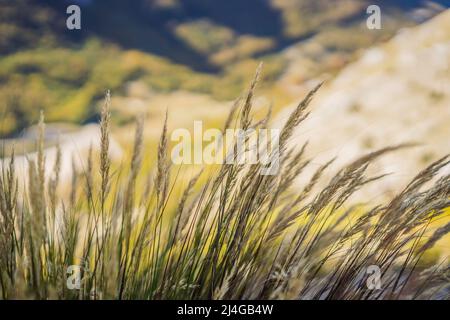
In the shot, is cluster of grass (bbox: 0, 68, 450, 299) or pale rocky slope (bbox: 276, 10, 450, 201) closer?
cluster of grass (bbox: 0, 68, 450, 299)

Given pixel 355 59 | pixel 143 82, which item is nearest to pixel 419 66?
pixel 355 59

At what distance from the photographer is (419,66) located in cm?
339

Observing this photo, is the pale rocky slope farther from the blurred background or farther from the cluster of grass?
the cluster of grass

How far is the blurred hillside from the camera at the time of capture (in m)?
3.65

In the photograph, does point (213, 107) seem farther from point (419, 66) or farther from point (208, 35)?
point (419, 66)

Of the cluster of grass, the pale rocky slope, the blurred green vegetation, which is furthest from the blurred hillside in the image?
the cluster of grass

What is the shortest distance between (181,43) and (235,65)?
50 centimetres

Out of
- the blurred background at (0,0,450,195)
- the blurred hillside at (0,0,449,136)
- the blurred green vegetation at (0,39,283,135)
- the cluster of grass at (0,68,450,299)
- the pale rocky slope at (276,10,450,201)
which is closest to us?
the cluster of grass at (0,68,450,299)

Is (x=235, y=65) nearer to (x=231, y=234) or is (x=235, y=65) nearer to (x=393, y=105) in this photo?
(x=393, y=105)

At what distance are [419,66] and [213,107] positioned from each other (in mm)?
1439

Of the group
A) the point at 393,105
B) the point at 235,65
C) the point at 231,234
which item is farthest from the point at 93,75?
the point at 231,234

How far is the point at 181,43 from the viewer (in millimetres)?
4082
